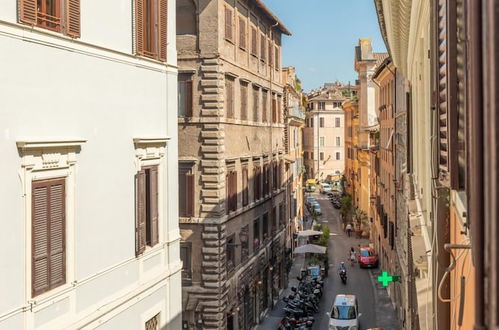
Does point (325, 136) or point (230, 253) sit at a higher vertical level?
point (325, 136)

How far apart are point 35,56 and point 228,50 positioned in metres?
15.3

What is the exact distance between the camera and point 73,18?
30.0 ft

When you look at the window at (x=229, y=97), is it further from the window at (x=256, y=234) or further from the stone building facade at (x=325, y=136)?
the stone building facade at (x=325, y=136)

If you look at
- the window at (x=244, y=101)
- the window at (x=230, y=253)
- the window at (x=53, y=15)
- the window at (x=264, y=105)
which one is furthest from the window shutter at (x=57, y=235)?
the window at (x=264, y=105)

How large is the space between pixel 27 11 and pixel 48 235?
109 inches

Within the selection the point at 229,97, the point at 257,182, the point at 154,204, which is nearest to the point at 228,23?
the point at 229,97

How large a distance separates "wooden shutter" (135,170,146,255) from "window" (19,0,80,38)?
2.90m

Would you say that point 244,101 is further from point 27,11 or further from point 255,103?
point 27,11

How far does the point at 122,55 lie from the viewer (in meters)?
10.7

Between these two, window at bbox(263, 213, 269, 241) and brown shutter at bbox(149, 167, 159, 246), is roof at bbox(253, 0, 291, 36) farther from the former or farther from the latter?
brown shutter at bbox(149, 167, 159, 246)

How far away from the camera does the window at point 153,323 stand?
1192 centimetres

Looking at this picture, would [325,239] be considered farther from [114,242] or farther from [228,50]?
[114,242]

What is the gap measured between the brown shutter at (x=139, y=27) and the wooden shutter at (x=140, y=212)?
2071 mm

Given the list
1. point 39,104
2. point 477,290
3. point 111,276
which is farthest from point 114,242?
point 477,290
